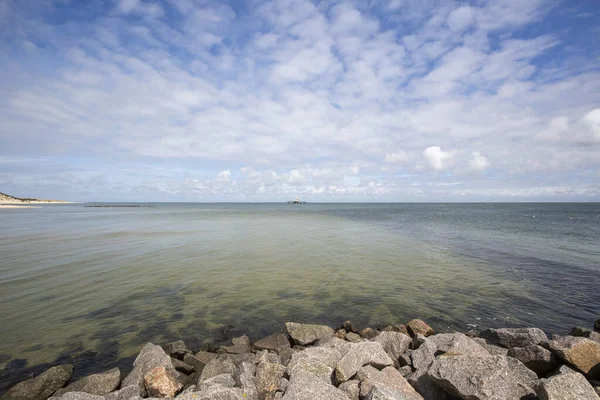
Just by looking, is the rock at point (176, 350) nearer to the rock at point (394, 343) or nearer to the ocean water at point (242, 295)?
the ocean water at point (242, 295)

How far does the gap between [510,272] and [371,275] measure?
9201 millimetres

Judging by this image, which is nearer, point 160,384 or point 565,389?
point 565,389

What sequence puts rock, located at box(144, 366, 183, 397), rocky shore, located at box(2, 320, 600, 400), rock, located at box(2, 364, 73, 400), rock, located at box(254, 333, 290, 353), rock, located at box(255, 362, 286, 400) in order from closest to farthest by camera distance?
rocky shore, located at box(2, 320, 600, 400) → rock, located at box(255, 362, 286, 400) → rock, located at box(144, 366, 183, 397) → rock, located at box(2, 364, 73, 400) → rock, located at box(254, 333, 290, 353)

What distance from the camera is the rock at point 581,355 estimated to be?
636 centimetres

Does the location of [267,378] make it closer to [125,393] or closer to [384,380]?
[384,380]

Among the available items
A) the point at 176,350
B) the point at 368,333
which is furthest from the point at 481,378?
the point at 176,350

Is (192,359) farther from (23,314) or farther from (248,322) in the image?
(23,314)

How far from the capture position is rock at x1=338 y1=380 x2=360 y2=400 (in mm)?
5457

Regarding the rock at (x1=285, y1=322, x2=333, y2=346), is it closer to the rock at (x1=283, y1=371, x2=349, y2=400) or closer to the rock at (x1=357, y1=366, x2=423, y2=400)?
the rock at (x1=357, y1=366, x2=423, y2=400)

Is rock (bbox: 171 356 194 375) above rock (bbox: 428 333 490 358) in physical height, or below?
below

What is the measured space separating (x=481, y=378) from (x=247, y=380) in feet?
15.0

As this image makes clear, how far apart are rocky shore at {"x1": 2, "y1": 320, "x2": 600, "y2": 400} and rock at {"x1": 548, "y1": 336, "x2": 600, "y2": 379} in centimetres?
2

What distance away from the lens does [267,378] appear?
21.1 feet

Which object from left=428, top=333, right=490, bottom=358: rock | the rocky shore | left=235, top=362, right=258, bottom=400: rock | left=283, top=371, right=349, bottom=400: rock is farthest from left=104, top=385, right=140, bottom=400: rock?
left=428, top=333, right=490, bottom=358: rock
